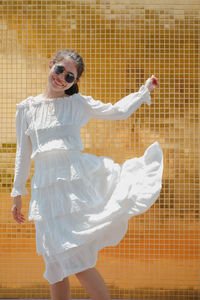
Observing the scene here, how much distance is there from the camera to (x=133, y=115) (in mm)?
3287

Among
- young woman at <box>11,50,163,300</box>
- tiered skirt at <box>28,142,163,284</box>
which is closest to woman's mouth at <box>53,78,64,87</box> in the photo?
young woman at <box>11,50,163,300</box>

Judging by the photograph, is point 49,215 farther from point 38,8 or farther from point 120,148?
point 38,8

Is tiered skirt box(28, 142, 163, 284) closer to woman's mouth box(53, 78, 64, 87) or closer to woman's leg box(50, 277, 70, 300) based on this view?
woman's leg box(50, 277, 70, 300)

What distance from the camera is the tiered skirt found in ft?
6.03

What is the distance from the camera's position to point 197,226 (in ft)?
10.8

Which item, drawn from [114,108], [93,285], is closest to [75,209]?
[93,285]

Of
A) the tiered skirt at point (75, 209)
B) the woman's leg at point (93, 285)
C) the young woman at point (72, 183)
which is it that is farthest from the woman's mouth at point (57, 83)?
the woman's leg at point (93, 285)

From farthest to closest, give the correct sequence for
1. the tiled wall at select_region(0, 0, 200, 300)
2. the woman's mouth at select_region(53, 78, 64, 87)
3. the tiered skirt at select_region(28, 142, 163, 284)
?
the tiled wall at select_region(0, 0, 200, 300), the woman's mouth at select_region(53, 78, 64, 87), the tiered skirt at select_region(28, 142, 163, 284)

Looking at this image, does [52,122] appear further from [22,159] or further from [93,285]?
[93,285]

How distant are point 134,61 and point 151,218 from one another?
1.22m

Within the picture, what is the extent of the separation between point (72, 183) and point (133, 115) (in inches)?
59.9

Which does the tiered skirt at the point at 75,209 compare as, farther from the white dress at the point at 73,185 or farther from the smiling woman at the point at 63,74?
the smiling woman at the point at 63,74

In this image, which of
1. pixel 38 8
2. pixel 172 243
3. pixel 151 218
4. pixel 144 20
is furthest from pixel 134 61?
pixel 172 243

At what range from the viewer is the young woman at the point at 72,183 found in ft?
6.06
